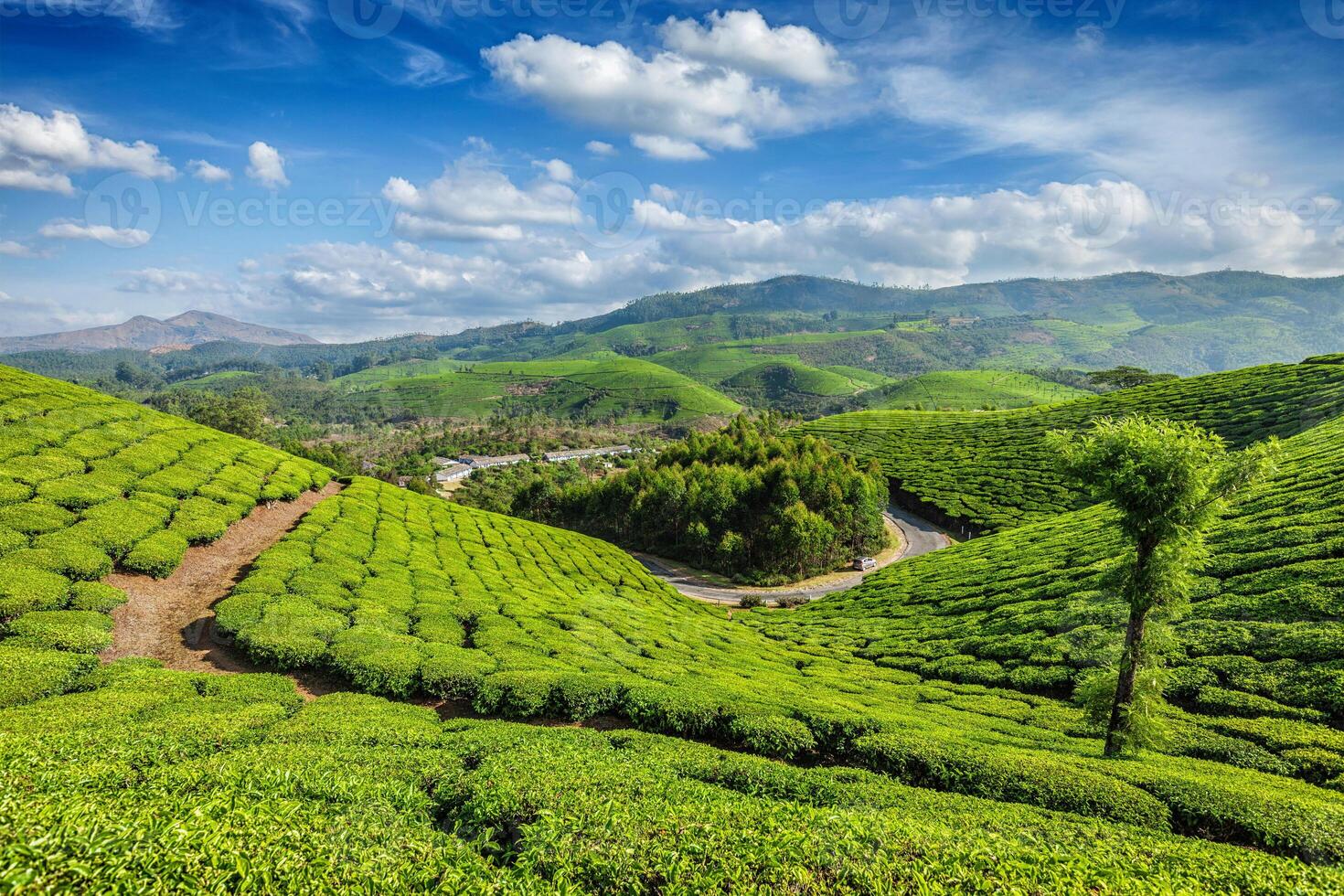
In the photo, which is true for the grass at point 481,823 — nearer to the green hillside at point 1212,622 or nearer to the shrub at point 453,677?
the shrub at point 453,677

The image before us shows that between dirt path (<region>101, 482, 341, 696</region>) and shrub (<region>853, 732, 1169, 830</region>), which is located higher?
shrub (<region>853, 732, 1169, 830</region>)

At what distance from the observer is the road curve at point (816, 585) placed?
6088 centimetres

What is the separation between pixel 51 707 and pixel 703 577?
59.8m

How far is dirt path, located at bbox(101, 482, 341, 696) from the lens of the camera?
1889 centimetres

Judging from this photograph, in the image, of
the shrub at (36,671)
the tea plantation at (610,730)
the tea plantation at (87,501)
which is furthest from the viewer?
the tea plantation at (87,501)

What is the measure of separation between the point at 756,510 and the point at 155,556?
59.2 metres

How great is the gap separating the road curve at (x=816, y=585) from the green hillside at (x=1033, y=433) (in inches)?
137

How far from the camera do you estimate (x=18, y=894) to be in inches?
170

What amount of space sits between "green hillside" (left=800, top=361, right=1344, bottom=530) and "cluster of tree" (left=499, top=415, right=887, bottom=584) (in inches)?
590

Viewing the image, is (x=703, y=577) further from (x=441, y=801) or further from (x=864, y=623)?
(x=441, y=801)

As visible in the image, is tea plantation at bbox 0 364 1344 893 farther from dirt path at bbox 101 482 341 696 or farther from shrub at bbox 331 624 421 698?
dirt path at bbox 101 482 341 696

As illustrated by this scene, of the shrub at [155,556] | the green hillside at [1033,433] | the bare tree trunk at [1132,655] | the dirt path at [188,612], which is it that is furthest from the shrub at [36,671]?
the green hillside at [1033,433]

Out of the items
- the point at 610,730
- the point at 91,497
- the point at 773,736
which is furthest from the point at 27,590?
the point at 773,736

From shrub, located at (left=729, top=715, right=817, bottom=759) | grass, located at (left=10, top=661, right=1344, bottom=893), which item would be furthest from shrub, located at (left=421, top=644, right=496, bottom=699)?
shrub, located at (left=729, top=715, right=817, bottom=759)
